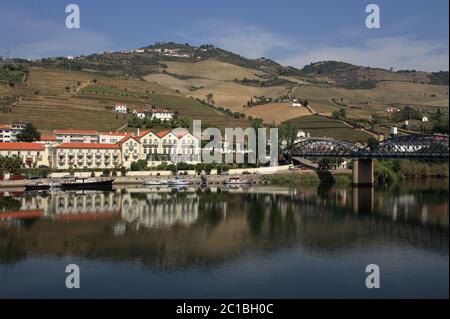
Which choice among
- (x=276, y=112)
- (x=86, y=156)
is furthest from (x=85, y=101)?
(x=276, y=112)

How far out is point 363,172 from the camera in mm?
41969

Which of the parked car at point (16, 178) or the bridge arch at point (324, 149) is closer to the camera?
the parked car at point (16, 178)

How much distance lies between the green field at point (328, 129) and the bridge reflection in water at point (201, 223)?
81.1 feet

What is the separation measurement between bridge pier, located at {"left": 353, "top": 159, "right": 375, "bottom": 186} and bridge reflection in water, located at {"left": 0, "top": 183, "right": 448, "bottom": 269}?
24.1 ft

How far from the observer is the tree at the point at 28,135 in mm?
44781

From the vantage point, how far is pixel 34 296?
516 inches

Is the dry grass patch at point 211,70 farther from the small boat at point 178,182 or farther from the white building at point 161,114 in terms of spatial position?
the small boat at point 178,182

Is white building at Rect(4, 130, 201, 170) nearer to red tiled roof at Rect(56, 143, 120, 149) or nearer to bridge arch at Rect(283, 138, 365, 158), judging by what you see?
red tiled roof at Rect(56, 143, 120, 149)

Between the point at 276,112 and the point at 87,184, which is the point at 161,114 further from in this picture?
the point at 87,184

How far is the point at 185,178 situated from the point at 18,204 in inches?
586

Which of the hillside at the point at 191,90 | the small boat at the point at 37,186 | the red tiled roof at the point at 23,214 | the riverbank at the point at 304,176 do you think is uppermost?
the hillside at the point at 191,90

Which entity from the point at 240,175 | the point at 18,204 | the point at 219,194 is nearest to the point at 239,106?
the point at 240,175

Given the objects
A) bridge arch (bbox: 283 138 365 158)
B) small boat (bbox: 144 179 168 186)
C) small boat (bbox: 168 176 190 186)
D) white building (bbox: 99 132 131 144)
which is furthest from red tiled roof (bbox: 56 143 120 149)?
bridge arch (bbox: 283 138 365 158)

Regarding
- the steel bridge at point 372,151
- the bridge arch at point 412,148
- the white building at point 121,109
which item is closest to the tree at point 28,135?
the white building at point 121,109
